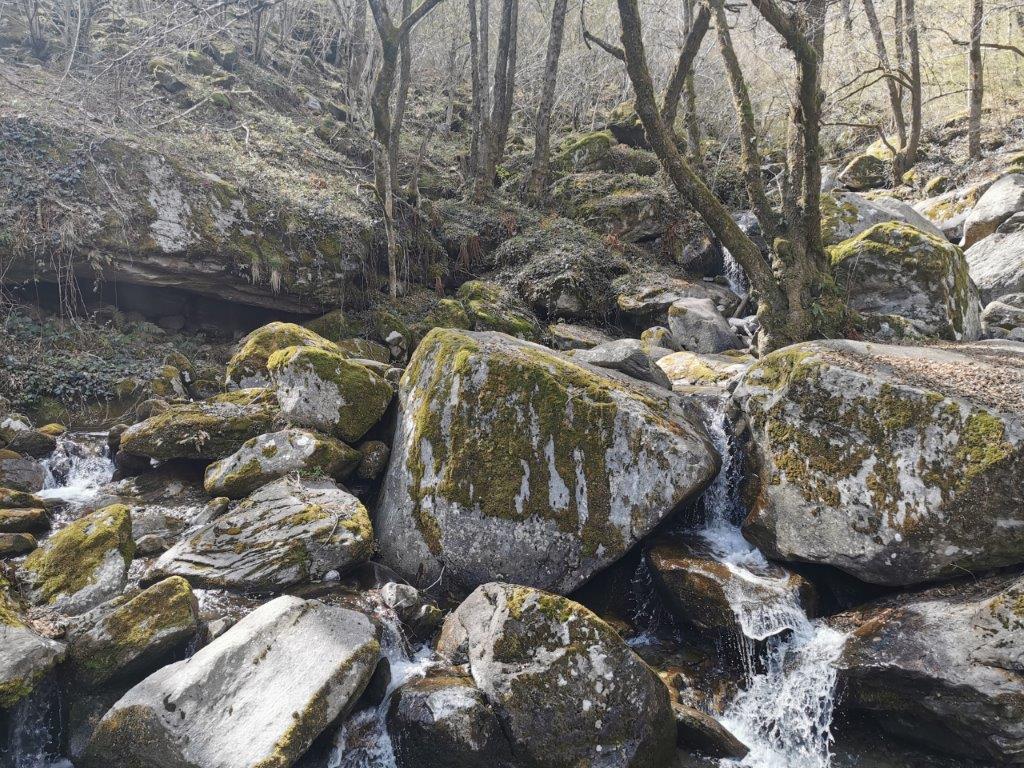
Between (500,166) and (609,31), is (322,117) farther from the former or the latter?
(609,31)

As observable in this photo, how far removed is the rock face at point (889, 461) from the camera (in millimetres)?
4695

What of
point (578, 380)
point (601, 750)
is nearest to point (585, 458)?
point (578, 380)

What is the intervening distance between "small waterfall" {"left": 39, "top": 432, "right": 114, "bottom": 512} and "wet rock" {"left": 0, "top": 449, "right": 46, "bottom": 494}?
0.09 m

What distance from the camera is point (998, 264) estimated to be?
11.4 meters

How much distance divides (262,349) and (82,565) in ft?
14.3

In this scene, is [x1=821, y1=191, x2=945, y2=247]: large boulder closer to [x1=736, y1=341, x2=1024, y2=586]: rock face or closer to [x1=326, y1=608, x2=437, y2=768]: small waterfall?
[x1=736, y1=341, x2=1024, y2=586]: rock face

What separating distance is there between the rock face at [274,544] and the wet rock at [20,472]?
2414mm

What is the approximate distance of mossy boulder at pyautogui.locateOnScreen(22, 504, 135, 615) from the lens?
466 cm

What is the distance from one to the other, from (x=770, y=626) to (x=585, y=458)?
6.86 feet

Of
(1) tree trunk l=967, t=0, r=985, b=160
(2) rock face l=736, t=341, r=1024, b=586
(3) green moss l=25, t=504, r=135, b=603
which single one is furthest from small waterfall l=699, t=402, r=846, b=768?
(1) tree trunk l=967, t=0, r=985, b=160

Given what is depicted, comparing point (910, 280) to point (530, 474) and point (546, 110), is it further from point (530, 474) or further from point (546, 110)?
point (546, 110)

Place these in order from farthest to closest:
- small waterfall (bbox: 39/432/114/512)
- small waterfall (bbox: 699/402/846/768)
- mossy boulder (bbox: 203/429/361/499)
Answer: small waterfall (bbox: 39/432/114/512) < mossy boulder (bbox: 203/429/361/499) < small waterfall (bbox: 699/402/846/768)

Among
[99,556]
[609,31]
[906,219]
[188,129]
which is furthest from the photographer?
[609,31]

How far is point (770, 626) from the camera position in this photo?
499 centimetres
